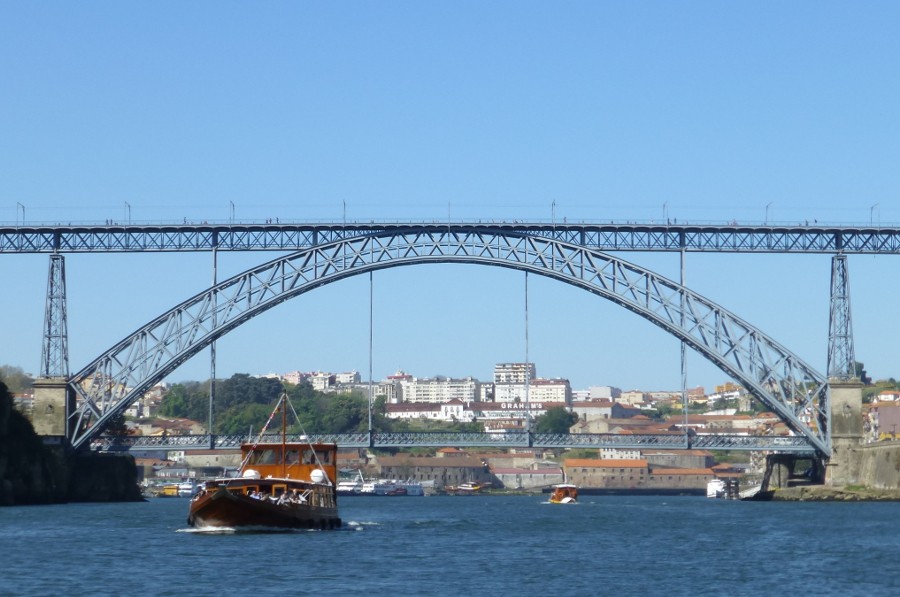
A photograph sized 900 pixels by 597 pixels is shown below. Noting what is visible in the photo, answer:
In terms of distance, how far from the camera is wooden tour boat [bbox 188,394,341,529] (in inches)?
2170

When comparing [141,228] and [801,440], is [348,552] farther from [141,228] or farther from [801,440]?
[801,440]

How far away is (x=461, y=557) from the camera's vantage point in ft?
163

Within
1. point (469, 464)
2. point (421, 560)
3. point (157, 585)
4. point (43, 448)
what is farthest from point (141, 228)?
point (469, 464)

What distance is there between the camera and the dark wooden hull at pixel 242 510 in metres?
55.0

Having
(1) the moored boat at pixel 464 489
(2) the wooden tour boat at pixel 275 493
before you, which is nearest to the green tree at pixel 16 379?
(1) the moored boat at pixel 464 489

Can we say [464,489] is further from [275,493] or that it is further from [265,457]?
[275,493]

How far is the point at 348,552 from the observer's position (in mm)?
50031

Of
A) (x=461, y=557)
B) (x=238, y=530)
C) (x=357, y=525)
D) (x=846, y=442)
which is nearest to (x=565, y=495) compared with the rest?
(x=846, y=442)

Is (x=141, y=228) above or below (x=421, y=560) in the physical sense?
above

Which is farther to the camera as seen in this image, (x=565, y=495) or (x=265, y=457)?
(x=565, y=495)

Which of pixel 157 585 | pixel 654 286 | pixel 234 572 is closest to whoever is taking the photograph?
pixel 157 585

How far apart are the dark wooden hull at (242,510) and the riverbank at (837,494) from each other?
4004 centimetres

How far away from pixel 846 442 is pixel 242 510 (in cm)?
4555

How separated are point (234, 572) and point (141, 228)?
46.6 metres
